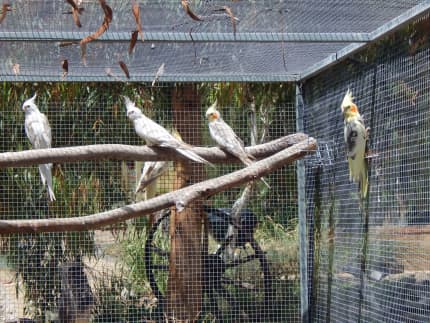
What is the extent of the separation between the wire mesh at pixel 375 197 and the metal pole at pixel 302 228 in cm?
5

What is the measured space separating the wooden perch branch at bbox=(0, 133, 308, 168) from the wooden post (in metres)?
1.69

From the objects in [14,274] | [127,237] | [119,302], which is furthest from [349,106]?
[14,274]

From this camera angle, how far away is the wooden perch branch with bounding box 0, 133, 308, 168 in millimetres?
2484

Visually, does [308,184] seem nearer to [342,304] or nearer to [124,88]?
[342,304]

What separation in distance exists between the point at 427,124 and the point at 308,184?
1656mm

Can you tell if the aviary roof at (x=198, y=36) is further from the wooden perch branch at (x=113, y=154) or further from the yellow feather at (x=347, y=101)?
→ the wooden perch branch at (x=113, y=154)

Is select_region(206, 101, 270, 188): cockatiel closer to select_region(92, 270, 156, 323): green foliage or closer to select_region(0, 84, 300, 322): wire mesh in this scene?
select_region(0, 84, 300, 322): wire mesh

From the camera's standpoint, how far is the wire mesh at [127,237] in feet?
15.5

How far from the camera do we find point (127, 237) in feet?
16.2

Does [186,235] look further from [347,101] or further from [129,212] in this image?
[129,212]

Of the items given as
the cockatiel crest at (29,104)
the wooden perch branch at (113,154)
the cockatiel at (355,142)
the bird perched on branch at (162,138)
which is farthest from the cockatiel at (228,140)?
the cockatiel crest at (29,104)

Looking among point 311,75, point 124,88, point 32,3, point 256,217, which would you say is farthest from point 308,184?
point 32,3

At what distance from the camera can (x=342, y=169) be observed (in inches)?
163

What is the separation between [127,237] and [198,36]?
1.87 metres
